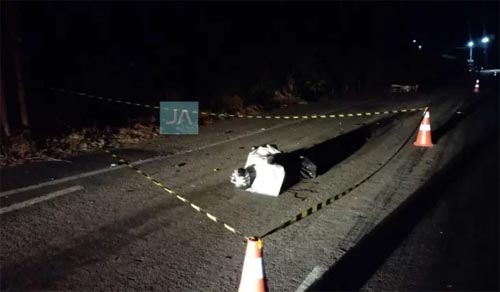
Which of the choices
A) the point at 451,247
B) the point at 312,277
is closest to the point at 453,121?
the point at 451,247

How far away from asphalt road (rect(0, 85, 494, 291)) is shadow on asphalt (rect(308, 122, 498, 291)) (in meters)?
0.08

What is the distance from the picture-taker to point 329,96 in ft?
70.2

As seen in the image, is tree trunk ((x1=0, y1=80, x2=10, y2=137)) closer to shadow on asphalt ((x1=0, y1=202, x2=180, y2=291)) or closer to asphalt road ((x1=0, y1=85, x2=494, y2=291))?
asphalt road ((x1=0, y1=85, x2=494, y2=291))

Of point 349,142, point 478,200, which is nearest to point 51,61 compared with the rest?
point 349,142

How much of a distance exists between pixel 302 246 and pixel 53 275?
237cm

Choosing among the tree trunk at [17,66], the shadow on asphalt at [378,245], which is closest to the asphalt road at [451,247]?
the shadow on asphalt at [378,245]

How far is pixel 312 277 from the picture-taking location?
4035 mm

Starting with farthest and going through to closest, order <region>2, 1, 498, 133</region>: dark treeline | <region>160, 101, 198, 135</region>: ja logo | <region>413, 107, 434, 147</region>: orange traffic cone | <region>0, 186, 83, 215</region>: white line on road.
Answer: <region>2, 1, 498, 133</region>: dark treeline
<region>160, 101, 198, 135</region>: ja logo
<region>413, 107, 434, 147</region>: orange traffic cone
<region>0, 186, 83, 215</region>: white line on road

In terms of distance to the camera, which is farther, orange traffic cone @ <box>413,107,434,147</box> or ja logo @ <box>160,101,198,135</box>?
ja logo @ <box>160,101,198,135</box>

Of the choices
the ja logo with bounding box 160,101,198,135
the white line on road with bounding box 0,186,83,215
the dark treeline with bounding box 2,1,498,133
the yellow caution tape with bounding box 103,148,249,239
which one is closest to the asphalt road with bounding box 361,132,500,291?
the yellow caution tape with bounding box 103,148,249,239

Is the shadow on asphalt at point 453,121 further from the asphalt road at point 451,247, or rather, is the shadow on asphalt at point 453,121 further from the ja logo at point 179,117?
the ja logo at point 179,117

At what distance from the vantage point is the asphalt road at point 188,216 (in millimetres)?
4082

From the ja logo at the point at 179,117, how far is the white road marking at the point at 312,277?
7.44 m

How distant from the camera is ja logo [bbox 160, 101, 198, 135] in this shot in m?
11.4
